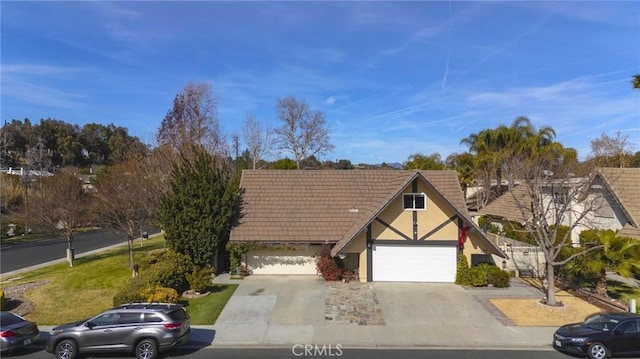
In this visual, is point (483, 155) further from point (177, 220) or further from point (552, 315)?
point (177, 220)

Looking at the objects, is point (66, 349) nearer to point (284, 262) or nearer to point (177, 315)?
point (177, 315)

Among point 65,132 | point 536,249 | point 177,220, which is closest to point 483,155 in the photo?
point 536,249

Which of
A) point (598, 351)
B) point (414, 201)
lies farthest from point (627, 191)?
point (598, 351)

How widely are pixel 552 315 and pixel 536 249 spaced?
7448 millimetres

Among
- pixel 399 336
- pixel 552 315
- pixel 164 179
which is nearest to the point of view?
pixel 399 336

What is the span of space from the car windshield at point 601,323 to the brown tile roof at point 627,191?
1349 centimetres

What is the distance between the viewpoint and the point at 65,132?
90.3 meters

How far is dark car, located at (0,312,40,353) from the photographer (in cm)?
1355

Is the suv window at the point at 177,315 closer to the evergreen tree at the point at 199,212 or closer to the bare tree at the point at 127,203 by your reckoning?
the evergreen tree at the point at 199,212

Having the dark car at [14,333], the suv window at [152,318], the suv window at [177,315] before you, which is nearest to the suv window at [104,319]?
the suv window at [152,318]

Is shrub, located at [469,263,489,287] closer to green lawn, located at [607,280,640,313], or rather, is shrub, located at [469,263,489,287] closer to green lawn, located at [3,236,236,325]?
green lawn, located at [607,280,640,313]

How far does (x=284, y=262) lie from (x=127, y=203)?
1049 cm

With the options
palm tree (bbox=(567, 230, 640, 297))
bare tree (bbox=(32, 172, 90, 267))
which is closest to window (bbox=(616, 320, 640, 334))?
palm tree (bbox=(567, 230, 640, 297))

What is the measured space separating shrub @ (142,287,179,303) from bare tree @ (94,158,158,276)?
6204 mm
